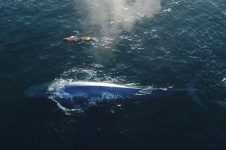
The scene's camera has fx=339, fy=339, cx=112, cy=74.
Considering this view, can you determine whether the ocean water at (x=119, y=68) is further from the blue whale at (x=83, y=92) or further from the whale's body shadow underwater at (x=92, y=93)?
the blue whale at (x=83, y=92)

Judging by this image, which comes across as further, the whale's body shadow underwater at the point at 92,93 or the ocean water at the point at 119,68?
the whale's body shadow underwater at the point at 92,93

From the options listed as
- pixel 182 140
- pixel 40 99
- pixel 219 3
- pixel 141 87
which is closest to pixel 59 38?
pixel 40 99

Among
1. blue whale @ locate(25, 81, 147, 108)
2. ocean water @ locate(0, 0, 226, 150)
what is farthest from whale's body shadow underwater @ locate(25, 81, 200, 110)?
ocean water @ locate(0, 0, 226, 150)

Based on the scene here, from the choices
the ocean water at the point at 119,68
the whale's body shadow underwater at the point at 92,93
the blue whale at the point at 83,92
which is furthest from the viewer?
the blue whale at the point at 83,92

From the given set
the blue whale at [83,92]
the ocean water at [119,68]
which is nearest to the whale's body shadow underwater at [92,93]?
the blue whale at [83,92]

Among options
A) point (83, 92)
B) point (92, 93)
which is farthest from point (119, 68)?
point (83, 92)

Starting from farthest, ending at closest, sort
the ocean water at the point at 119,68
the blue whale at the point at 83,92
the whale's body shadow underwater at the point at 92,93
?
the blue whale at the point at 83,92
the whale's body shadow underwater at the point at 92,93
the ocean water at the point at 119,68

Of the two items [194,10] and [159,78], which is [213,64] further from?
[194,10]
